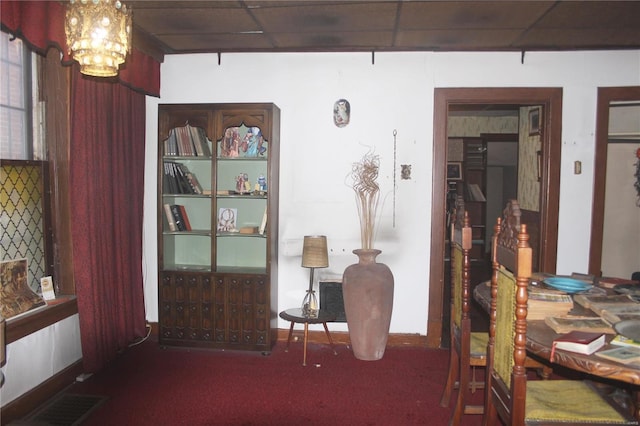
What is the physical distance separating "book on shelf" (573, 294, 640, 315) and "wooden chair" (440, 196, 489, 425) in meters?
0.56

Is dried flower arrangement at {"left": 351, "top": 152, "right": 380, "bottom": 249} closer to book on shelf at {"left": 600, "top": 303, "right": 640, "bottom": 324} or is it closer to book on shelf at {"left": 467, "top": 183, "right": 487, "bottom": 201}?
book on shelf at {"left": 600, "top": 303, "right": 640, "bottom": 324}

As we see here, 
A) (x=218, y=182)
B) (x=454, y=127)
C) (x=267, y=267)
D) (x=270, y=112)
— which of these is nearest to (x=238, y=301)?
(x=267, y=267)

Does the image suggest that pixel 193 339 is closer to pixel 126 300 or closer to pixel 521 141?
pixel 126 300

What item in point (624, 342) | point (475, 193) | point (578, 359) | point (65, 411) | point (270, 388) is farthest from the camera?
point (475, 193)

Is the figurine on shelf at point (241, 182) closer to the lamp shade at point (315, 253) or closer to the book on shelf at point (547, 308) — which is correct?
the lamp shade at point (315, 253)

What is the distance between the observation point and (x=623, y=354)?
1797mm

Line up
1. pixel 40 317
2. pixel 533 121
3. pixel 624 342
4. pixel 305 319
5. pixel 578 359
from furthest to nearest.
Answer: pixel 533 121 < pixel 305 319 < pixel 40 317 < pixel 624 342 < pixel 578 359

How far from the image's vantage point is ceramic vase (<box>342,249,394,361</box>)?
3.63 m

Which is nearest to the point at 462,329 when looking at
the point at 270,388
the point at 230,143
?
the point at 270,388

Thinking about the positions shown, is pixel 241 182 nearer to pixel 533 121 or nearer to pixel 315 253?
pixel 315 253

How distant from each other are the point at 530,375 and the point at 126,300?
3.06 m

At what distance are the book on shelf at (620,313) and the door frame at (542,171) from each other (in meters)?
1.72

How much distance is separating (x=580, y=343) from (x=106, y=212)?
307 cm

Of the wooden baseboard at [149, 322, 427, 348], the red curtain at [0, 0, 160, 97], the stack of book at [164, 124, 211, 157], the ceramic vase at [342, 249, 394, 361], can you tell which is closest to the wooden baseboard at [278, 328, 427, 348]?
the wooden baseboard at [149, 322, 427, 348]
